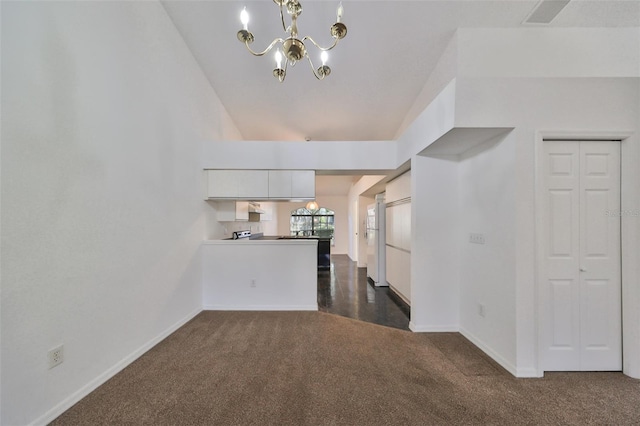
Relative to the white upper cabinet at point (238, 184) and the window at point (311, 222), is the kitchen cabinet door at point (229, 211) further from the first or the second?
the window at point (311, 222)

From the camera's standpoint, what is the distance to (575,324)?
2.04m

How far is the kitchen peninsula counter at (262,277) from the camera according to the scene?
11.3 feet

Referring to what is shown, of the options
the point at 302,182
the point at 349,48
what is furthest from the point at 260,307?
the point at 349,48

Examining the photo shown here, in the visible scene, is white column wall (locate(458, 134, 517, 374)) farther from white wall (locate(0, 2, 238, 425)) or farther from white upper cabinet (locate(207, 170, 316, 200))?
white wall (locate(0, 2, 238, 425))

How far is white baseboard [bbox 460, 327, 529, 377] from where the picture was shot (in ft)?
6.64

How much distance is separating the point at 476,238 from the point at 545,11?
238cm

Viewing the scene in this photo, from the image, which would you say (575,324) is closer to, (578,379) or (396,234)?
(578,379)

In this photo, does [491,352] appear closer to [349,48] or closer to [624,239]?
[624,239]

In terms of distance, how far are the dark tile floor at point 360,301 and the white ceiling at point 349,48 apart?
3.35 meters

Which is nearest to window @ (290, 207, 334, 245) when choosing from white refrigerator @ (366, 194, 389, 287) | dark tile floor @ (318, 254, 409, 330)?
dark tile floor @ (318, 254, 409, 330)

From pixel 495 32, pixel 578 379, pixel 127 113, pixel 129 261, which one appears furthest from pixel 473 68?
pixel 129 261

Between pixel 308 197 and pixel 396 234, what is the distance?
1.72 m

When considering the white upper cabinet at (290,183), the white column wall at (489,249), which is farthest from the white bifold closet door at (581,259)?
the white upper cabinet at (290,183)

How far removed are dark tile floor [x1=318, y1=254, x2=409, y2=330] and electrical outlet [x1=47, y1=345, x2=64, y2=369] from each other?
265 cm
